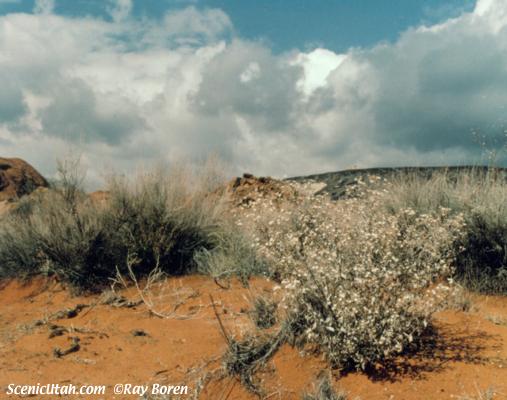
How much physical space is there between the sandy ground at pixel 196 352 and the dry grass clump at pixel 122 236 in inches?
29.2

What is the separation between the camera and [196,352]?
4371 millimetres

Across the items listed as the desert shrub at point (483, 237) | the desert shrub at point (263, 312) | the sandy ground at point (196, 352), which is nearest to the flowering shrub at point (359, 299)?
the sandy ground at point (196, 352)

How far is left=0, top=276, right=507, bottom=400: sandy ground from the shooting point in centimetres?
364

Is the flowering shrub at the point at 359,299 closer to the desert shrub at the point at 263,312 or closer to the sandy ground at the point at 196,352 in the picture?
the sandy ground at the point at 196,352

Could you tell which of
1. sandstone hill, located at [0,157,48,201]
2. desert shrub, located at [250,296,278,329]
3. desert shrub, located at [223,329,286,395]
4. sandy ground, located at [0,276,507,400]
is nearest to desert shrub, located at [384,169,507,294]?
sandy ground, located at [0,276,507,400]

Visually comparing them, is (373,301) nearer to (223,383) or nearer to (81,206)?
(223,383)

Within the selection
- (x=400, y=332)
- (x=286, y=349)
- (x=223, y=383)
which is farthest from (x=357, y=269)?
(x=223, y=383)

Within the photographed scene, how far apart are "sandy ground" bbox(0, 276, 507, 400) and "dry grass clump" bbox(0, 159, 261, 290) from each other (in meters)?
0.74

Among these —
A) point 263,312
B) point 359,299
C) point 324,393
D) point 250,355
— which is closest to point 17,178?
point 263,312

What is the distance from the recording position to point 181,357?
4.31 m

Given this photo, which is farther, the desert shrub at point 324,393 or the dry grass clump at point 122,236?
the dry grass clump at point 122,236

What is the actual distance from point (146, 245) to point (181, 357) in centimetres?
285

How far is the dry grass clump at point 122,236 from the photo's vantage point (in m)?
6.77

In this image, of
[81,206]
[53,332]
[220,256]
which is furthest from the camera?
[81,206]
